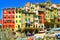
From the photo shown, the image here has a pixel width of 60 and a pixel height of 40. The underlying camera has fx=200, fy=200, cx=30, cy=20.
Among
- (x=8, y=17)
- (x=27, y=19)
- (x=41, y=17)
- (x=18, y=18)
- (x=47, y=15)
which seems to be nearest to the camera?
(x=27, y=19)

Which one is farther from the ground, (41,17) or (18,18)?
(41,17)

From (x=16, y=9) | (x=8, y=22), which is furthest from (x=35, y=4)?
(x=8, y=22)

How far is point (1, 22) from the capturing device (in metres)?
55.6

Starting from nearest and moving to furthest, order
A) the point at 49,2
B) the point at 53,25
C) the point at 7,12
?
the point at 53,25 < the point at 7,12 < the point at 49,2

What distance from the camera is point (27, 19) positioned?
165 feet

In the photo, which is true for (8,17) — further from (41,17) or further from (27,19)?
(41,17)

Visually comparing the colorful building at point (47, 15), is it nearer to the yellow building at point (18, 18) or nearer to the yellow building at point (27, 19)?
the yellow building at point (27, 19)

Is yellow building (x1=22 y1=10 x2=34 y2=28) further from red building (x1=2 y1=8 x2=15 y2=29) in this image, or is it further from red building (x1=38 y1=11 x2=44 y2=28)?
red building (x1=2 y1=8 x2=15 y2=29)

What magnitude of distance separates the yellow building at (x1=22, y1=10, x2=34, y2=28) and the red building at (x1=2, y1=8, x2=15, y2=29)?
369 centimetres

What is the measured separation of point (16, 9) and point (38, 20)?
682cm

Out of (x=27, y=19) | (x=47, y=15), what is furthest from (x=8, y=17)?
(x=47, y=15)

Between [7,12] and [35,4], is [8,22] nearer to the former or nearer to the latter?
[7,12]

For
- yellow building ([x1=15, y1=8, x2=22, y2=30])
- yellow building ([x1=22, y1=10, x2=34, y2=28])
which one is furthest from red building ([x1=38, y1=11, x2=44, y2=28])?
yellow building ([x1=15, y1=8, x2=22, y2=30])

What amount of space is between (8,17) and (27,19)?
606 centimetres
